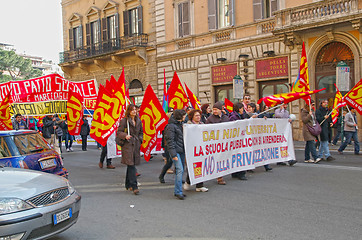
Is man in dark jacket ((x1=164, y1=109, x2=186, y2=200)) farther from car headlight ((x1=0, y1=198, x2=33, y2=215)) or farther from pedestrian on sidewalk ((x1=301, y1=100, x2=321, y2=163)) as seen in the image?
pedestrian on sidewalk ((x1=301, y1=100, x2=321, y2=163))

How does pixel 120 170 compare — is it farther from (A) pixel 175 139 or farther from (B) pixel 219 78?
(B) pixel 219 78

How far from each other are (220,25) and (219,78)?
3061mm

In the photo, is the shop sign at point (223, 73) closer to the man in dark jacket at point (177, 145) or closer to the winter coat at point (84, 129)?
the winter coat at point (84, 129)

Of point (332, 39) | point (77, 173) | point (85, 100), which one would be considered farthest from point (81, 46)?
point (77, 173)

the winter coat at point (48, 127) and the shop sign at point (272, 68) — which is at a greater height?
the shop sign at point (272, 68)

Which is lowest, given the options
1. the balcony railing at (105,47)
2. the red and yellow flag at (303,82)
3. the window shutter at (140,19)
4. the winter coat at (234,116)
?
the winter coat at (234,116)

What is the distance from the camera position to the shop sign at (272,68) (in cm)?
1869

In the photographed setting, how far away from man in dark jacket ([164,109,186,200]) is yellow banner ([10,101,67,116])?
23.7 ft

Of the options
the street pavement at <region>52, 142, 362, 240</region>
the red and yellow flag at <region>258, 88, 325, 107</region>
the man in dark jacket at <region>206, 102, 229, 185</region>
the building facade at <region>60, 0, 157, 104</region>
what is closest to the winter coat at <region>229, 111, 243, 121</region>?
the man in dark jacket at <region>206, 102, 229, 185</region>

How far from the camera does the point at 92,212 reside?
20.0 ft

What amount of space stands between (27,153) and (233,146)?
425 cm

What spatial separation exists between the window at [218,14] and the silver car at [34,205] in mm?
18230

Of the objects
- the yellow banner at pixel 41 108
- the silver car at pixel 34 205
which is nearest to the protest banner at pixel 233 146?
the silver car at pixel 34 205

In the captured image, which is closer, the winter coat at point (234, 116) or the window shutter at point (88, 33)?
the winter coat at point (234, 116)
